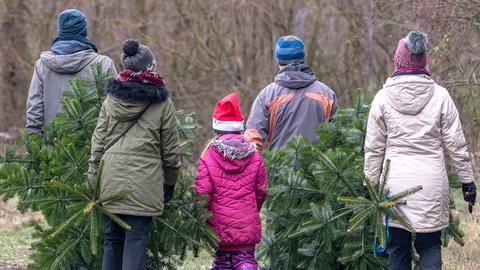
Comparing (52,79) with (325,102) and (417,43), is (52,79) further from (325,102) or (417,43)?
(417,43)

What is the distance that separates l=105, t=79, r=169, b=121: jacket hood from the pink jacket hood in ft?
2.07

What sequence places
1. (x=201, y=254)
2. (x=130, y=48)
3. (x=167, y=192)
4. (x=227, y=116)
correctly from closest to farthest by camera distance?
1. (x=130, y=48)
2. (x=167, y=192)
3. (x=227, y=116)
4. (x=201, y=254)

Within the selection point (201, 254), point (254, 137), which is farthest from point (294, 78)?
point (201, 254)

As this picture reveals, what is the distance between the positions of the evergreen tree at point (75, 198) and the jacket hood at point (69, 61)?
25.7 inches

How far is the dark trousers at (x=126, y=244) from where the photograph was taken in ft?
20.2

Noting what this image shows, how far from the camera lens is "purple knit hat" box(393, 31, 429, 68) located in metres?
6.01

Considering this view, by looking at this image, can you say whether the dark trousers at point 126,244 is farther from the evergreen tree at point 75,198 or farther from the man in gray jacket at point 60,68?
the man in gray jacket at point 60,68

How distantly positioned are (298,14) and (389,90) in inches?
510

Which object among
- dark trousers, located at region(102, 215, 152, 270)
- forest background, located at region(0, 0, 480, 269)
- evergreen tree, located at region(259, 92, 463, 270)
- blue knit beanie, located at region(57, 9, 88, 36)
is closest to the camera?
dark trousers, located at region(102, 215, 152, 270)

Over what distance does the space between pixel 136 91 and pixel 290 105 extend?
1.69 meters

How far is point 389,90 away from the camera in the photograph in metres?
6.05

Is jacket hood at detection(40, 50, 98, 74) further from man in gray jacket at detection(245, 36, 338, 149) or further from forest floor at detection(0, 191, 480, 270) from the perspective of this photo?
forest floor at detection(0, 191, 480, 270)

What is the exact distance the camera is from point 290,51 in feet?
24.5

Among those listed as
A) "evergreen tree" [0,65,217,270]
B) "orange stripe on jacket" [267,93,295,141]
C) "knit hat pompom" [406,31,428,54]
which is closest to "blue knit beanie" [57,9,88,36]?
"evergreen tree" [0,65,217,270]
